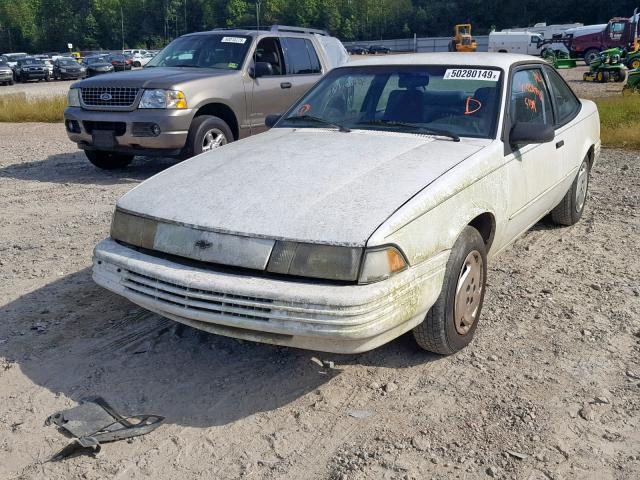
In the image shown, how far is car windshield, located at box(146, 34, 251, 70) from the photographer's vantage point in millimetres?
9102

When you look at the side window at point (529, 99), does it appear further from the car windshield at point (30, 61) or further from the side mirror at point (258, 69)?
the car windshield at point (30, 61)

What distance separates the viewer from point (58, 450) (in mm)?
2875

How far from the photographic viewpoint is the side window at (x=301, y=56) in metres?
9.60

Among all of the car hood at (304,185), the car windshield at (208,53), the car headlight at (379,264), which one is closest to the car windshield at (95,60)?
the car windshield at (208,53)

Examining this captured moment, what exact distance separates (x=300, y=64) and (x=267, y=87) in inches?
33.1

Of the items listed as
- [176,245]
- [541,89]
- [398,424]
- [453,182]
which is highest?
[541,89]

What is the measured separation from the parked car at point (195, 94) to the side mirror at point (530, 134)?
4.89 meters

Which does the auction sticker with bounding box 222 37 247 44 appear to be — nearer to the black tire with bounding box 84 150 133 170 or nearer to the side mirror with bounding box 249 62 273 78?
the side mirror with bounding box 249 62 273 78

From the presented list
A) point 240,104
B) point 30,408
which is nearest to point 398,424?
point 30,408

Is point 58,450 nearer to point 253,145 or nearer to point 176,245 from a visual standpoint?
point 176,245

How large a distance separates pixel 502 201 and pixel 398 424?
1.62 metres

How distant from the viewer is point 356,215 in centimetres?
313

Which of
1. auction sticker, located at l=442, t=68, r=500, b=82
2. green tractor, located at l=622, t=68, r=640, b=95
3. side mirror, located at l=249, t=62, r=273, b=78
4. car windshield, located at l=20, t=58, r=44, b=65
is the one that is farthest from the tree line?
auction sticker, located at l=442, t=68, r=500, b=82

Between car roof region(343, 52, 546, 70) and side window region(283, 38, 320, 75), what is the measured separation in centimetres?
462
